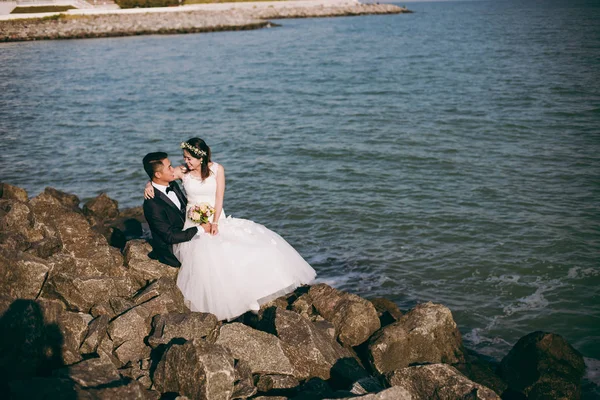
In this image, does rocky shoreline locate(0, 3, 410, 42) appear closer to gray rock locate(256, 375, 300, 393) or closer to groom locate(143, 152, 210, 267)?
groom locate(143, 152, 210, 267)

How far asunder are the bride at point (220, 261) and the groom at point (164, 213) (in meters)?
0.15

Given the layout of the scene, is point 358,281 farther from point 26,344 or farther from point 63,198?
point 63,198

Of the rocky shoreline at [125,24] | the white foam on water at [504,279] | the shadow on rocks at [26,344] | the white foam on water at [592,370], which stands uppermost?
the rocky shoreline at [125,24]

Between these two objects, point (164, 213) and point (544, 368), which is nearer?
point (544, 368)

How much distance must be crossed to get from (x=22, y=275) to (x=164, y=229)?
7.75 feet

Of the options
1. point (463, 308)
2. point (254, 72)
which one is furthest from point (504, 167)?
point (254, 72)

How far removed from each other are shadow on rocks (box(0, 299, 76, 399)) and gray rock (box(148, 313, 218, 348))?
4.44ft

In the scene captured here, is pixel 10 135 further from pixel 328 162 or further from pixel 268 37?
pixel 268 37

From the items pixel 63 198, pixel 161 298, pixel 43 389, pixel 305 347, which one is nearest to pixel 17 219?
pixel 161 298

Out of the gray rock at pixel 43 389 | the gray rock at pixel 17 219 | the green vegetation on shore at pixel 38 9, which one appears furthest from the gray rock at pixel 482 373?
the green vegetation on shore at pixel 38 9

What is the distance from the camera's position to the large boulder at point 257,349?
7453 millimetres

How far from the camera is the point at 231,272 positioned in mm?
9086

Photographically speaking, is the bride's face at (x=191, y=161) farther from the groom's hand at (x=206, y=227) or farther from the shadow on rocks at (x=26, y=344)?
the shadow on rocks at (x=26, y=344)

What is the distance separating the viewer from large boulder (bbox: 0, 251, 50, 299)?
27.0 ft
